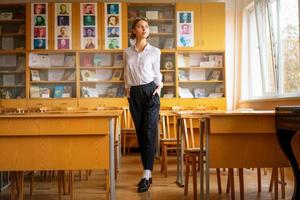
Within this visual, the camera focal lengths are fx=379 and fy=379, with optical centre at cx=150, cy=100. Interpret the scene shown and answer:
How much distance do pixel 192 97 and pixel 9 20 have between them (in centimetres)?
363

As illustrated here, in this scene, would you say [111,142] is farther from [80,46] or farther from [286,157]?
[80,46]

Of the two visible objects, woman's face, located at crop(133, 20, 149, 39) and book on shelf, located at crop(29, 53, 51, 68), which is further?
book on shelf, located at crop(29, 53, 51, 68)

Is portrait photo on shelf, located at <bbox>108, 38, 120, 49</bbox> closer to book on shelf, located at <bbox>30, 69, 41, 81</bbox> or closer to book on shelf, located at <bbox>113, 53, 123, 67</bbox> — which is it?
book on shelf, located at <bbox>113, 53, 123, 67</bbox>

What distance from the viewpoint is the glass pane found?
4.66 m

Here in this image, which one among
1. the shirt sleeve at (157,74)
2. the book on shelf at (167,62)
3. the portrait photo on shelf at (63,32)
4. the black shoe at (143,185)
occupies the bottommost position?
the black shoe at (143,185)

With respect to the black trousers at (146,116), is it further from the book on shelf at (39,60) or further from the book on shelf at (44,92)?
the book on shelf at (39,60)

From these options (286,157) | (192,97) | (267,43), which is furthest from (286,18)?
(286,157)

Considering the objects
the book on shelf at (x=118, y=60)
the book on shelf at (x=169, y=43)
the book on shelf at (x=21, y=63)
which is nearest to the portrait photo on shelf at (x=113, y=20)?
the book on shelf at (x=118, y=60)

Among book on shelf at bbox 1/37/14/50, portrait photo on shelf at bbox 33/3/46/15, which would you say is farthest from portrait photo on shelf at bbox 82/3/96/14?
book on shelf at bbox 1/37/14/50

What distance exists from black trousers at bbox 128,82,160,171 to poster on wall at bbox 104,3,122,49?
10.9 ft

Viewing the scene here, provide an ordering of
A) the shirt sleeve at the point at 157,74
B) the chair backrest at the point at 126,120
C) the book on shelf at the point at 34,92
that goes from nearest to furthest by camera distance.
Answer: the shirt sleeve at the point at 157,74 < the chair backrest at the point at 126,120 < the book on shelf at the point at 34,92

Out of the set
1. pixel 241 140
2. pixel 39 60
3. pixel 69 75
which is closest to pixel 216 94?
pixel 69 75

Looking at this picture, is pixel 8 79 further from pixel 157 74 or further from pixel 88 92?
pixel 157 74

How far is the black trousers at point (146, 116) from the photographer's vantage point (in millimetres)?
3480
